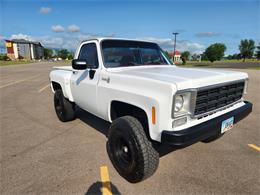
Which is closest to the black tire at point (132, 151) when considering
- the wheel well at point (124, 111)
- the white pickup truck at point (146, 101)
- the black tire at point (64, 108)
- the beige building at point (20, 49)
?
the white pickup truck at point (146, 101)

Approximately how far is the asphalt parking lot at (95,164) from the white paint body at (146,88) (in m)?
0.81

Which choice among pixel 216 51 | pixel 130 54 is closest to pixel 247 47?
pixel 216 51

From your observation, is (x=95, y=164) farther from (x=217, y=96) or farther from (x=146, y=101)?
(x=217, y=96)

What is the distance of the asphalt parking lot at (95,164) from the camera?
9.07 ft

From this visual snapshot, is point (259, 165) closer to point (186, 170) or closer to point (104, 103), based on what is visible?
point (186, 170)

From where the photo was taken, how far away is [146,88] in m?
2.57

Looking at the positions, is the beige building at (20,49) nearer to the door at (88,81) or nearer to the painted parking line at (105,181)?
the door at (88,81)

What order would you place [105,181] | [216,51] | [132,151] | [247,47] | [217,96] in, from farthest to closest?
[247,47]
[216,51]
[105,181]
[217,96]
[132,151]

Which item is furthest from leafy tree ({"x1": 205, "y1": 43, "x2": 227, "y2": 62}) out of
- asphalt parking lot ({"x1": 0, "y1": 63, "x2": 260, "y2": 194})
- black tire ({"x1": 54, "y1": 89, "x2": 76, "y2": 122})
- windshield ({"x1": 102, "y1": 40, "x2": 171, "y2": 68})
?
black tire ({"x1": 54, "y1": 89, "x2": 76, "y2": 122})

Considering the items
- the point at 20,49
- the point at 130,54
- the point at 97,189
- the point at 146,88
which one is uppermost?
the point at 20,49

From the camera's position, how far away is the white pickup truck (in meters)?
2.39

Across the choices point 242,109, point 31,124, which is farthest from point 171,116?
point 31,124

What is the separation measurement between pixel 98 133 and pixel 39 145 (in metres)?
1.24

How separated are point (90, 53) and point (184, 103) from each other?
7.78 feet
